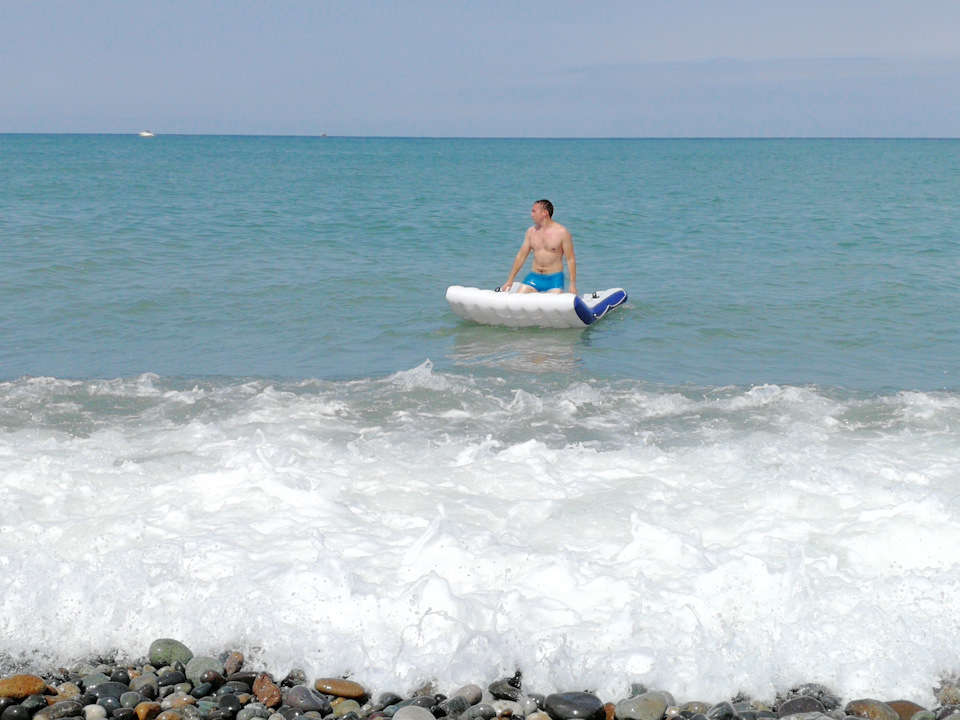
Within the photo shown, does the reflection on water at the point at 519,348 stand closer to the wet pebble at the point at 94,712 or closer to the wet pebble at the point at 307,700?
the wet pebble at the point at 307,700

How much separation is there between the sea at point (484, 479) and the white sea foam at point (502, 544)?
17mm

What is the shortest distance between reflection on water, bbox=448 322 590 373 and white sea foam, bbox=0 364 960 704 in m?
1.73

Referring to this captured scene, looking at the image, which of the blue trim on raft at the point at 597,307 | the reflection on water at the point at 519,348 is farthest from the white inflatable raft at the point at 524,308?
the reflection on water at the point at 519,348

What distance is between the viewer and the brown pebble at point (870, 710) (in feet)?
11.4

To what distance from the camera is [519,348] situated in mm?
9578

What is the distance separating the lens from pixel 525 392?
25.3 feet

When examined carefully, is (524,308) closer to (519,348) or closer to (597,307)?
(519,348)

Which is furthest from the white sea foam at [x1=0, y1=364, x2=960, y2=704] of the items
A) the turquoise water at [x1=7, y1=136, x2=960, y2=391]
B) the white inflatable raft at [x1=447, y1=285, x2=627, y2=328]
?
the white inflatable raft at [x1=447, y1=285, x2=627, y2=328]

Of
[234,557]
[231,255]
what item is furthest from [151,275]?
[234,557]

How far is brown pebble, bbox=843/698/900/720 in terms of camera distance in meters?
3.48

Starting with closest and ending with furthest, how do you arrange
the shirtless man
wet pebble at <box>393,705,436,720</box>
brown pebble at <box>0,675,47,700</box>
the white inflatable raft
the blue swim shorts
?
wet pebble at <box>393,705,436,720</box>
brown pebble at <box>0,675,47,700</box>
the white inflatable raft
the shirtless man
the blue swim shorts

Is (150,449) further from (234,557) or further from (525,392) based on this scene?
(525,392)

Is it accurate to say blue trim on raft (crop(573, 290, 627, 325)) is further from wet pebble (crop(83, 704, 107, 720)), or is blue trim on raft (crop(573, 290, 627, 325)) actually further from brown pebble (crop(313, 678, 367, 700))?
wet pebble (crop(83, 704, 107, 720))

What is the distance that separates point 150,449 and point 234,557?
79.9 inches
